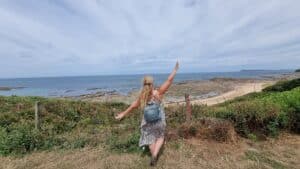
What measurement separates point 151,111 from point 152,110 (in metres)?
0.03

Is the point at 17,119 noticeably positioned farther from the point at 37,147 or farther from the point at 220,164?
the point at 220,164

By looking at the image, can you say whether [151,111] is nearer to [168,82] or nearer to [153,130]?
[153,130]

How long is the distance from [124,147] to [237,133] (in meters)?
2.68

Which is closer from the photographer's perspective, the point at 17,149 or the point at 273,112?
the point at 17,149

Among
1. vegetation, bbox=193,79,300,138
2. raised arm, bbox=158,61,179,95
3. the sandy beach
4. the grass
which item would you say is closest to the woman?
raised arm, bbox=158,61,179,95

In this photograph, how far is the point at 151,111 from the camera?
418 centimetres

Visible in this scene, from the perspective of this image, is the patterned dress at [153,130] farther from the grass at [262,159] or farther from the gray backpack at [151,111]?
the grass at [262,159]

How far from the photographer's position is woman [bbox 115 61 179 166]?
4121 millimetres

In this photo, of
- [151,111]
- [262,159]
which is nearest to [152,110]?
[151,111]

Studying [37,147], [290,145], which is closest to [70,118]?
[37,147]

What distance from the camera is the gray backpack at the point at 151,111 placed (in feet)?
13.7

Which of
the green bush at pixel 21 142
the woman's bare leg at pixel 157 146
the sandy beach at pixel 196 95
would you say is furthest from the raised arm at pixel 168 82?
the sandy beach at pixel 196 95

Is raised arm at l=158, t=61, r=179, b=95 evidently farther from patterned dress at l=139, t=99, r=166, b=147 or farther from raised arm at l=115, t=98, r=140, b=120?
raised arm at l=115, t=98, r=140, b=120

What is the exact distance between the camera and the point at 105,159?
14.3ft
